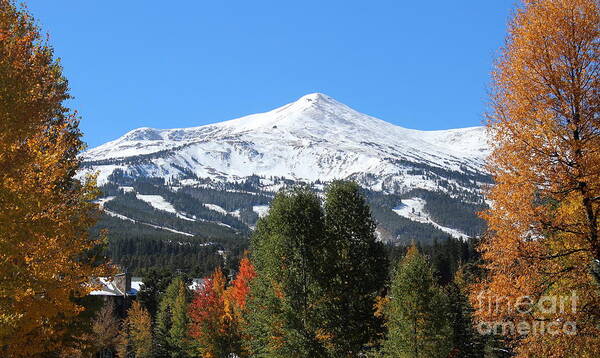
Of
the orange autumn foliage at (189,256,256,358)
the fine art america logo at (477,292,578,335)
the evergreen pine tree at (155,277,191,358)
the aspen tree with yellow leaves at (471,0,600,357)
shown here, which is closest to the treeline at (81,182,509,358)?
the orange autumn foliage at (189,256,256,358)

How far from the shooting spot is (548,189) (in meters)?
12.8

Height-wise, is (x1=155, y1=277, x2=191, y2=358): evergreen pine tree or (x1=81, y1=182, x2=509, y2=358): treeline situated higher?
(x1=81, y1=182, x2=509, y2=358): treeline

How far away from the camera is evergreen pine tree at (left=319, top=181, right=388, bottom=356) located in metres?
32.7

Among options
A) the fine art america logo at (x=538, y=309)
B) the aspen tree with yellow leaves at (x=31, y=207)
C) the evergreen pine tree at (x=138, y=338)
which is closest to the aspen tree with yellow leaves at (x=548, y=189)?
the fine art america logo at (x=538, y=309)

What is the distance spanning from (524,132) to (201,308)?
4567 cm

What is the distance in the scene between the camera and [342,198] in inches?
1517

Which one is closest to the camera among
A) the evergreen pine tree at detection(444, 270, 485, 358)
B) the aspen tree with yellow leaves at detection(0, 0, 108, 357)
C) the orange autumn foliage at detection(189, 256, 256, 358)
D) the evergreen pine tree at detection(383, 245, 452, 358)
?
the aspen tree with yellow leaves at detection(0, 0, 108, 357)

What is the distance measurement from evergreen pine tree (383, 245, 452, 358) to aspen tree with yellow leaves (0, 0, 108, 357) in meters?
22.4

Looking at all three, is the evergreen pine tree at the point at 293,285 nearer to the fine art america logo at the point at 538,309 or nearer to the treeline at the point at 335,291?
the treeline at the point at 335,291

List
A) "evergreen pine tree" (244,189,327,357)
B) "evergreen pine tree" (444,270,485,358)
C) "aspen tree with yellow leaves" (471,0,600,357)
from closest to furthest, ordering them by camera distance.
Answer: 1. "aspen tree with yellow leaves" (471,0,600,357)
2. "evergreen pine tree" (244,189,327,357)
3. "evergreen pine tree" (444,270,485,358)

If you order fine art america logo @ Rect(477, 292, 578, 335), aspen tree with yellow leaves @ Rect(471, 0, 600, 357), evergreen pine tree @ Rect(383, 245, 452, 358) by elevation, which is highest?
aspen tree with yellow leaves @ Rect(471, 0, 600, 357)

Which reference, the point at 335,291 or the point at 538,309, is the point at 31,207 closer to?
the point at 538,309

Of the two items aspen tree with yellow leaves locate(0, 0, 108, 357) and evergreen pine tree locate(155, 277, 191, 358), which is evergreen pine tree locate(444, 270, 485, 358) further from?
aspen tree with yellow leaves locate(0, 0, 108, 357)

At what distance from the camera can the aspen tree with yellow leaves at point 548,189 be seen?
40.7 ft
